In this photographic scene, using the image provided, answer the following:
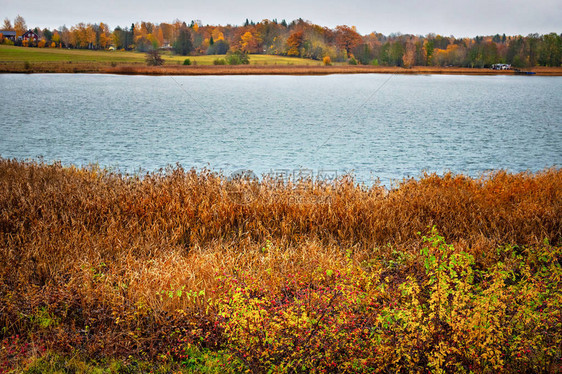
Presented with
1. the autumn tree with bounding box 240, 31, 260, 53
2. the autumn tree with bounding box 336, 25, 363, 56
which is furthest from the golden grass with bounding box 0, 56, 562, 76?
the autumn tree with bounding box 336, 25, 363, 56

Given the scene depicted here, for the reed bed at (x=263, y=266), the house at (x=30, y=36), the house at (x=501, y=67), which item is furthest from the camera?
the house at (x=501, y=67)

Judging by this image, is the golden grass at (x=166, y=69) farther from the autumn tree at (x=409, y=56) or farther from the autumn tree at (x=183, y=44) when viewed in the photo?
the autumn tree at (x=183, y=44)

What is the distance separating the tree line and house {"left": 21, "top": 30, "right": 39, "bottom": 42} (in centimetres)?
143

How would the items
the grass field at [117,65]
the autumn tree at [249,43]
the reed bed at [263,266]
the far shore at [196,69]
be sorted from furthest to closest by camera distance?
the autumn tree at [249,43]
the grass field at [117,65]
the far shore at [196,69]
the reed bed at [263,266]

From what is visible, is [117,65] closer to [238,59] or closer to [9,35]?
[9,35]

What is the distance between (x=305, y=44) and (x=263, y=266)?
12602cm

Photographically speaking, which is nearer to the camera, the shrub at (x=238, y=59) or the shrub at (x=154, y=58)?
the shrub at (x=154, y=58)

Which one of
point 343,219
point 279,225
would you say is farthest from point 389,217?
point 279,225

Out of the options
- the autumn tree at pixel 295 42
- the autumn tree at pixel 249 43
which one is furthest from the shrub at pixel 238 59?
the autumn tree at pixel 295 42

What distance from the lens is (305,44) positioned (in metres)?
128

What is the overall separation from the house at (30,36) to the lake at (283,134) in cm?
4927

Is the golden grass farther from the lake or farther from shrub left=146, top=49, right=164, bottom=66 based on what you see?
the lake

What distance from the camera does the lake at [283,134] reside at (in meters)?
21.5

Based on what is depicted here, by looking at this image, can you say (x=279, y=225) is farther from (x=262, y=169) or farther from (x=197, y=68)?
(x=197, y=68)
